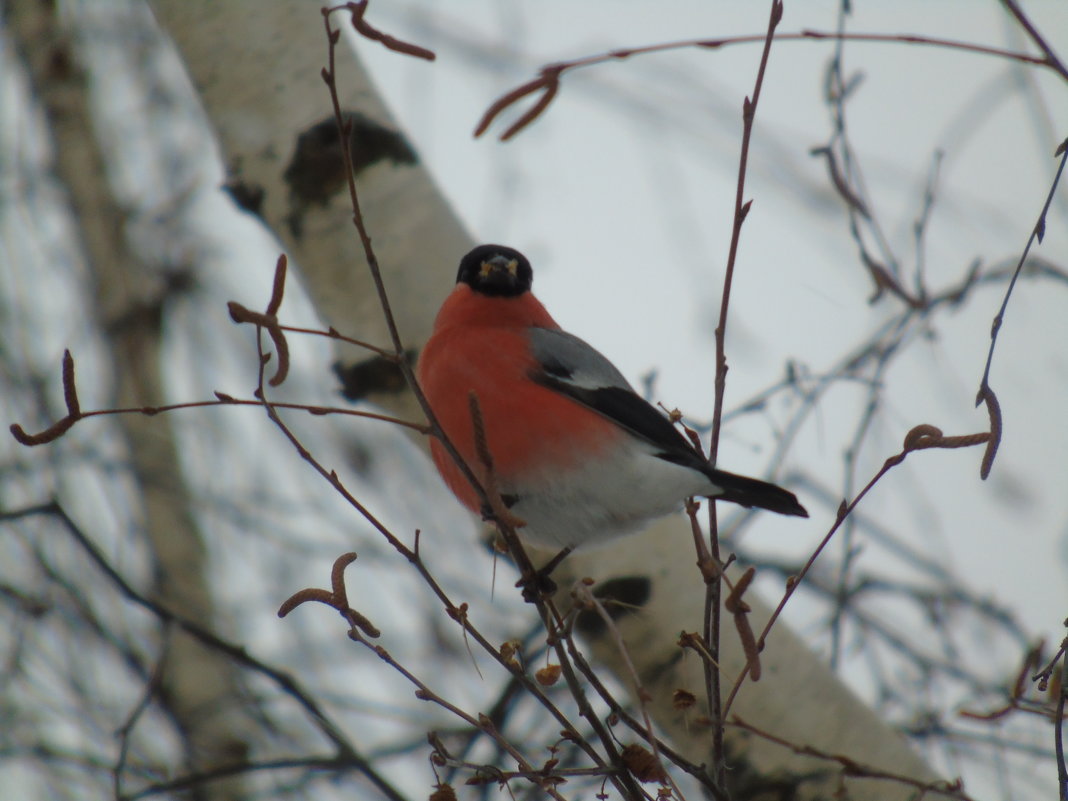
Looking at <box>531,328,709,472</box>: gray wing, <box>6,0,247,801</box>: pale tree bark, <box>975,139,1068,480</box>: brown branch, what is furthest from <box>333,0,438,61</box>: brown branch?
<box>6,0,247,801</box>: pale tree bark

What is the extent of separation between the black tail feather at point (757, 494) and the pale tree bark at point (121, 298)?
2.60 meters

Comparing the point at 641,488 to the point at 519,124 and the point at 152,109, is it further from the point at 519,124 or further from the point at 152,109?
the point at 152,109

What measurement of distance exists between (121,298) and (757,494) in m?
3.34

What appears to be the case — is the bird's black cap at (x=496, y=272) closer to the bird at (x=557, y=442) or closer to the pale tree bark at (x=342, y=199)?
the bird at (x=557, y=442)

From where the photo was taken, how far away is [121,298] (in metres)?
4.55

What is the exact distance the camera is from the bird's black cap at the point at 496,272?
97.8 inches

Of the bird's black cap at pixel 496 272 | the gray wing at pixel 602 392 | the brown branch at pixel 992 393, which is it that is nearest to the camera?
the brown branch at pixel 992 393

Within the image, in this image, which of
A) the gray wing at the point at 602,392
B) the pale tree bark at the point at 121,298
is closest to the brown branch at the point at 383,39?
the gray wing at the point at 602,392

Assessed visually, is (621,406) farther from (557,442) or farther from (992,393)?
(992,393)

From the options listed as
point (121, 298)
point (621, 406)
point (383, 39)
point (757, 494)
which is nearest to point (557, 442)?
point (621, 406)

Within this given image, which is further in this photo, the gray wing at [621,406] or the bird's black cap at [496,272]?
the bird's black cap at [496,272]

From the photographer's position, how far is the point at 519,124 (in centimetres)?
140

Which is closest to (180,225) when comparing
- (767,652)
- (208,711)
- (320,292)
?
(208,711)

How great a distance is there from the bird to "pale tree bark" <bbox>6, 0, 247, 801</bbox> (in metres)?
2.16
